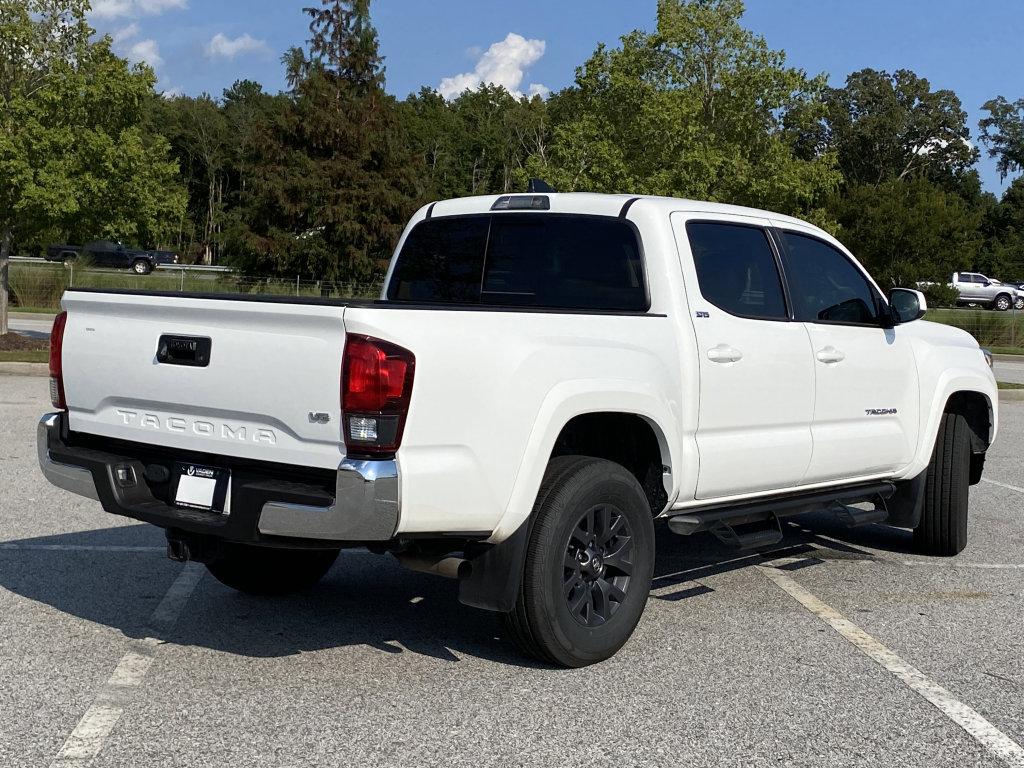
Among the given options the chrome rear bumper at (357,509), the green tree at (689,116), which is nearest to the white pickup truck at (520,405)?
the chrome rear bumper at (357,509)

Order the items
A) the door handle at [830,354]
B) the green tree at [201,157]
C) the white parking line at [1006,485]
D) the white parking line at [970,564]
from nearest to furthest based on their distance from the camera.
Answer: the door handle at [830,354] → the white parking line at [970,564] → the white parking line at [1006,485] → the green tree at [201,157]

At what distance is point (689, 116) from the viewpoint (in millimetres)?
39500

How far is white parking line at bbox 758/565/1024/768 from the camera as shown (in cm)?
426

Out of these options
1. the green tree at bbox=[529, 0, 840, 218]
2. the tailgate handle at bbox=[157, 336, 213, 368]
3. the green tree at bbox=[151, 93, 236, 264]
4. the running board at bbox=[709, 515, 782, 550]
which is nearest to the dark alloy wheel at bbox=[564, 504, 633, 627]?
the running board at bbox=[709, 515, 782, 550]

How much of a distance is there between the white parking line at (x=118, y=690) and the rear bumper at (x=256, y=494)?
608 mm

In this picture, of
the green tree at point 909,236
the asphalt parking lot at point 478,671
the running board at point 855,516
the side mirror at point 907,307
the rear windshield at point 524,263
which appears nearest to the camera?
the asphalt parking lot at point 478,671

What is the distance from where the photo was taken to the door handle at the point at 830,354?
6.36 metres

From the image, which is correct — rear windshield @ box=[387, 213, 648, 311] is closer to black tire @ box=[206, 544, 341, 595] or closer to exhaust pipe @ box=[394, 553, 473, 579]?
black tire @ box=[206, 544, 341, 595]

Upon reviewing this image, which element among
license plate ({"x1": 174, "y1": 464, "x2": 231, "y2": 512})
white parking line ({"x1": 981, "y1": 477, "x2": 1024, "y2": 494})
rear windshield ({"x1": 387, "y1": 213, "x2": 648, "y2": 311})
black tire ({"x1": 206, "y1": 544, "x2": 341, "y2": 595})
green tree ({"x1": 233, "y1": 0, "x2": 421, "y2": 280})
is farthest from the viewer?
green tree ({"x1": 233, "y1": 0, "x2": 421, "y2": 280})

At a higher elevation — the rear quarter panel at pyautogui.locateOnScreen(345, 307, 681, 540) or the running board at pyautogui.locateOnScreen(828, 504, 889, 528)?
the rear quarter panel at pyautogui.locateOnScreen(345, 307, 681, 540)

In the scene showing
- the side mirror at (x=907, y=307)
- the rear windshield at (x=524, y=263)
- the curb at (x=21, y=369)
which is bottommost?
the curb at (x=21, y=369)

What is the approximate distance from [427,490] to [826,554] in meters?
4.08

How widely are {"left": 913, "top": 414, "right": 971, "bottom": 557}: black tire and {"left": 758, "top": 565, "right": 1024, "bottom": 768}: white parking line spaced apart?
128 centimetres

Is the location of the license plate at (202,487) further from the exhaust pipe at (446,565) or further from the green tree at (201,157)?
the green tree at (201,157)
